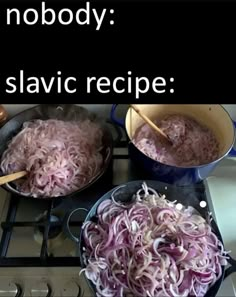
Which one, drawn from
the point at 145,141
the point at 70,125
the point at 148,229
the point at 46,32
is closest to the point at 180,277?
the point at 148,229

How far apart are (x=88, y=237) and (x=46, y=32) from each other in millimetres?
464

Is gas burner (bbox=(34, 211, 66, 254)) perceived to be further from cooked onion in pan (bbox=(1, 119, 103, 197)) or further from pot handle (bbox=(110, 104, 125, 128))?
pot handle (bbox=(110, 104, 125, 128))

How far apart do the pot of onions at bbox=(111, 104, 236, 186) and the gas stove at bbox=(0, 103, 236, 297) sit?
0.06 metres

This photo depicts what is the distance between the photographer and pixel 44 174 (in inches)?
32.0

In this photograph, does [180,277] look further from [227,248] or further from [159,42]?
[159,42]

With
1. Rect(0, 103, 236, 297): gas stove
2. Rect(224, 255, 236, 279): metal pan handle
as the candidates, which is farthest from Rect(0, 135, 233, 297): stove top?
Rect(224, 255, 236, 279): metal pan handle

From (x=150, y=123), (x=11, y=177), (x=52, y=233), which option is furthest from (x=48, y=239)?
(x=150, y=123)

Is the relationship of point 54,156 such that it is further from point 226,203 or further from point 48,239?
point 226,203

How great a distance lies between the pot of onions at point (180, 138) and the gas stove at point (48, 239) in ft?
0.18

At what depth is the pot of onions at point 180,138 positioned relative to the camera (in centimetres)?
80

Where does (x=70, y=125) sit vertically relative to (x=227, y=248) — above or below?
above

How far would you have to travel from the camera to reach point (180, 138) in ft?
2.94

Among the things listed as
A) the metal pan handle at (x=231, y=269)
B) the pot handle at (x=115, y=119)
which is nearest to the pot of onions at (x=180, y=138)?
the pot handle at (x=115, y=119)

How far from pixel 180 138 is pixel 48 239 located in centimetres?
38
